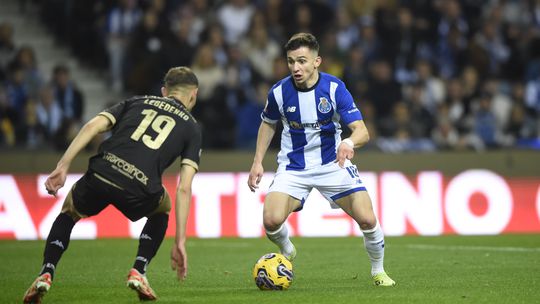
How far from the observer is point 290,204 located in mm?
9445

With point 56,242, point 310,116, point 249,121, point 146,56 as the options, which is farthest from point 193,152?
point 146,56

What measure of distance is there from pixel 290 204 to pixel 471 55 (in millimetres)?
11453

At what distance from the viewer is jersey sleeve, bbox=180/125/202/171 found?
25.6 feet

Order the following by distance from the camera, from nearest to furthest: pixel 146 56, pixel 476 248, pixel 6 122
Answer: pixel 476 248 → pixel 6 122 → pixel 146 56

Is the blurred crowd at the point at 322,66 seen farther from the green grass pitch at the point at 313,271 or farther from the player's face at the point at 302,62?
the player's face at the point at 302,62

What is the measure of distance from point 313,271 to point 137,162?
3.40 metres

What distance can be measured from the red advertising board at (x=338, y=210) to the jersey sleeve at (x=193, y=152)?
8.28 metres

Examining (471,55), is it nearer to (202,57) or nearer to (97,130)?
(202,57)

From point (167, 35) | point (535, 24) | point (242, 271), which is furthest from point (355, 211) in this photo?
point (535, 24)

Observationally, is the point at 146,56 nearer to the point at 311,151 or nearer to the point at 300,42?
the point at 311,151

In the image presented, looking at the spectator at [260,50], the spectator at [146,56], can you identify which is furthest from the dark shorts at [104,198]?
the spectator at [260,50]

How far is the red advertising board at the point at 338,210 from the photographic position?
629 inches

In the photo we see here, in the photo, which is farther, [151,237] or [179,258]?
[151,237]

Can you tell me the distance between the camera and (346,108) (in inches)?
360
